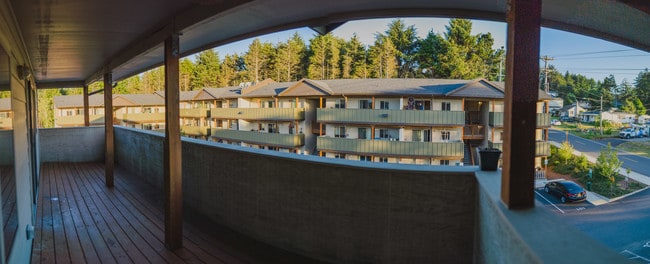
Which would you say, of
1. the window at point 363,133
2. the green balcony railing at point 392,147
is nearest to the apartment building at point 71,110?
the green balcony railing at point 392,147

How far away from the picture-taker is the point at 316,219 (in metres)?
3.17

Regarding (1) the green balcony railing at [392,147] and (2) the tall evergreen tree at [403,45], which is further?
(2) the tall evergreen tree at [403,45]

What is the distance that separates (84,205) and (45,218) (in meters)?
0.62

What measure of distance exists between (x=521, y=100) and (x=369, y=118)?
555 inches

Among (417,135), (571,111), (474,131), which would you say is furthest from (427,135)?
(571,111)

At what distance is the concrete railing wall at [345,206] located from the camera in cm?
260

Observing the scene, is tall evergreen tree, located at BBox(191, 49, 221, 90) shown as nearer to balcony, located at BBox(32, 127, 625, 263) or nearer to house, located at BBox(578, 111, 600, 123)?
balcony, located at BBox(32, 127, 625, 263)

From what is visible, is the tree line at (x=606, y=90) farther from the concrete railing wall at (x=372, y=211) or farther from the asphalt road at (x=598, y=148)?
the concrete railing wall at (x=372, y=211)

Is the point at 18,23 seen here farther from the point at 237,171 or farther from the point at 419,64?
the point at 419,64

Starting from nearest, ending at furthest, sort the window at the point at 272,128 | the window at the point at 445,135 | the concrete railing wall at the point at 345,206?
the concrete railing wall at the point at 345,206, the window at the point at 445,135, the window at the point at 272,128

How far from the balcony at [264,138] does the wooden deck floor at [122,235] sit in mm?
13097

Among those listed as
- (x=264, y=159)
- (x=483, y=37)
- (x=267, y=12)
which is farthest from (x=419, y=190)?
(x=483, y=37)

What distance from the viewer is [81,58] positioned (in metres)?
5.64

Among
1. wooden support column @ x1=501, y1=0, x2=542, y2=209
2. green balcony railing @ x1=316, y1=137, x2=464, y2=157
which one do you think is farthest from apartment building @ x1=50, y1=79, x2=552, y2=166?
wooden support column @ x1=501, y1=0, x2=542, y2=209
